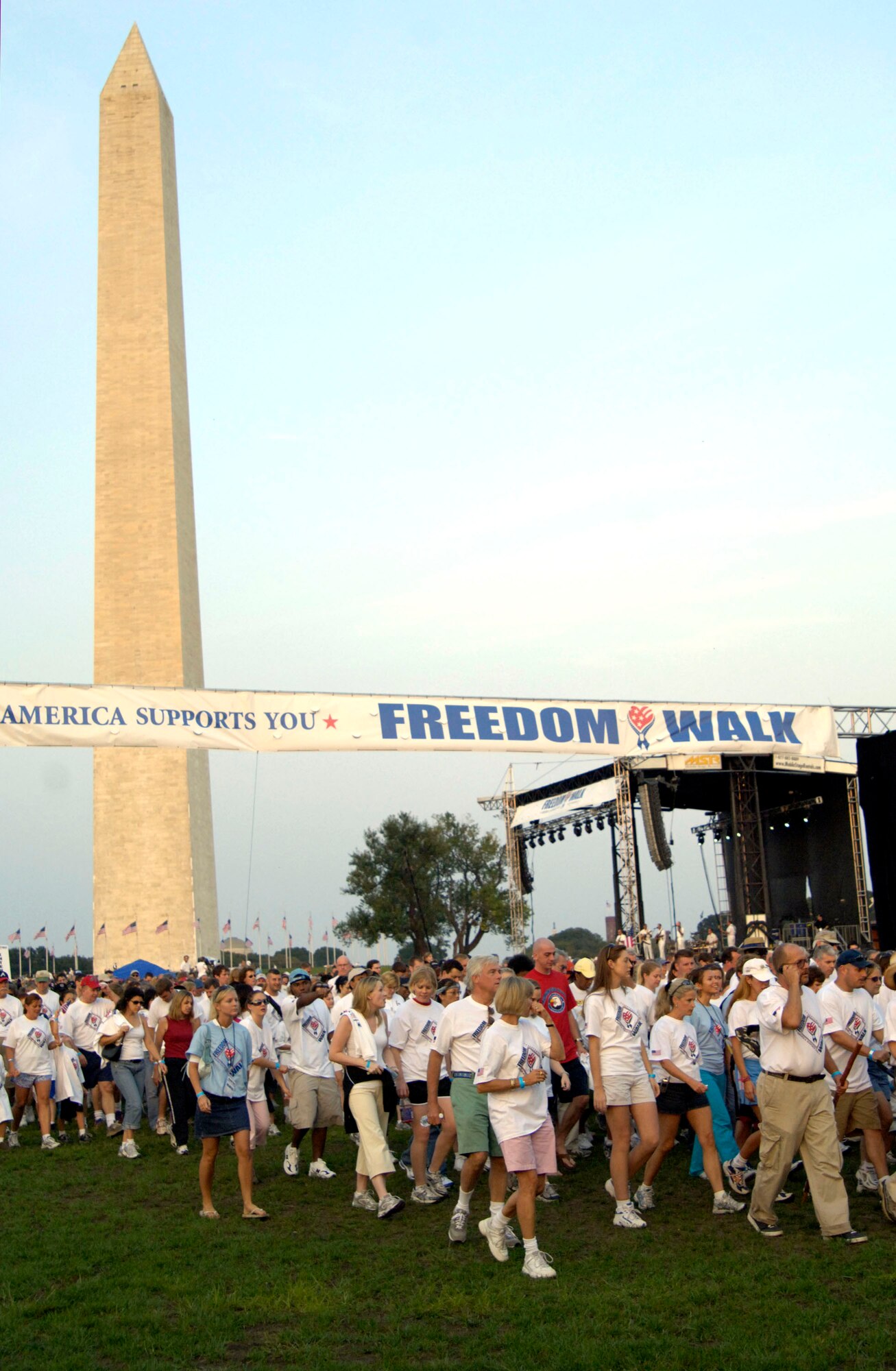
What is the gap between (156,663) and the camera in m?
29.9

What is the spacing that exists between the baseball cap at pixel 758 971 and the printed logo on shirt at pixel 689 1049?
0.56 meters

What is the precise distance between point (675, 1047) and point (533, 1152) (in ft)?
4.67

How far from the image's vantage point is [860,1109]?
7.88 metres

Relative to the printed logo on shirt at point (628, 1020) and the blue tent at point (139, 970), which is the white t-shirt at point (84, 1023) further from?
the blue tent at point (139, 970)

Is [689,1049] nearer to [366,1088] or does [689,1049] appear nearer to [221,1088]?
[366,1088]

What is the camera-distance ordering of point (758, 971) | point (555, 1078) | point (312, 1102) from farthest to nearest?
point (312, 1102), point (555, 1078), point (758, 971)

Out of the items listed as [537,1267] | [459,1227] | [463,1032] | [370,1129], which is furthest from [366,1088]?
[537,1267]

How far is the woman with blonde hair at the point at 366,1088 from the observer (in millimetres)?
8453

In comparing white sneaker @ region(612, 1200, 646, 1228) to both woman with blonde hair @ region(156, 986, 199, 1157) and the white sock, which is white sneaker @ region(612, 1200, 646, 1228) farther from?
woman with blonde hair @ region(156, 986, 199, 1157)

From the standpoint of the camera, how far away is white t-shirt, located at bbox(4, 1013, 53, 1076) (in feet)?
39.8

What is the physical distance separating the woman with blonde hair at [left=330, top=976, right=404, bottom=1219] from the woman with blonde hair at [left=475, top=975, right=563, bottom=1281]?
146cm

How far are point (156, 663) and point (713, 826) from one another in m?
16.8

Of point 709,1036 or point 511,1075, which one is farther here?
point 709,1036

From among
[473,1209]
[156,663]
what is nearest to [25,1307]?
[473,1209]
